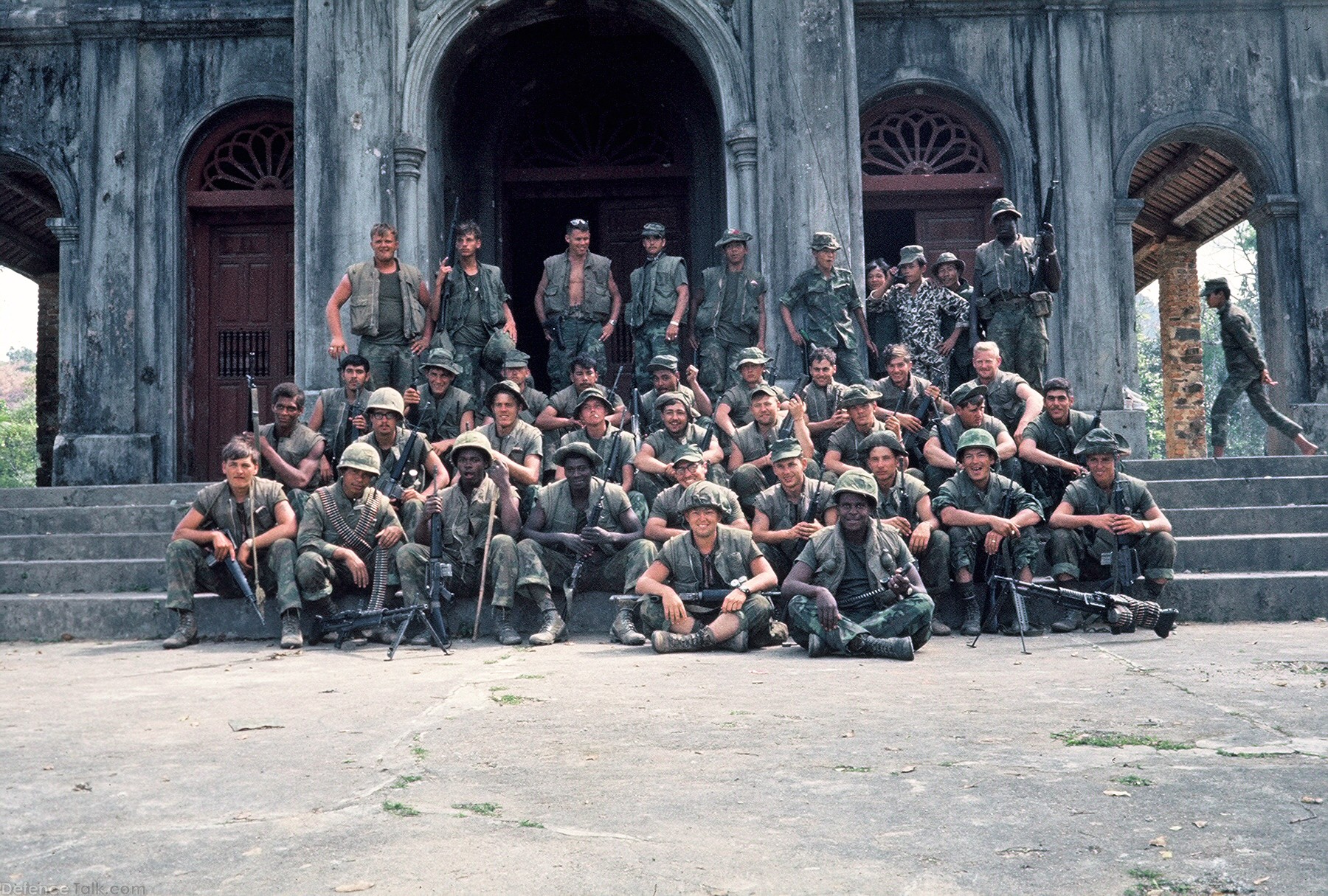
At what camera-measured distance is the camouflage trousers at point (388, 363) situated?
419 inches

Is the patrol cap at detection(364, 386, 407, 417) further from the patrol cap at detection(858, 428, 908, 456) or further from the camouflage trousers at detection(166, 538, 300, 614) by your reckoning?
the patrol cap at detection(858, 428, 908, 456)

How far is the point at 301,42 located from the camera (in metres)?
12.4

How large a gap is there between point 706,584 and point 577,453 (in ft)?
4.34

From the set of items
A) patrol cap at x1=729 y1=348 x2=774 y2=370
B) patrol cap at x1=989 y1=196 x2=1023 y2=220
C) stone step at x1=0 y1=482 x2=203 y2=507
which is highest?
patrol cap at x1=989 y1=196 x2=1023 y2=220

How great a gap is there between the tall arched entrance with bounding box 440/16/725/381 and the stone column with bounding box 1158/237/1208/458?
1079 centimetres

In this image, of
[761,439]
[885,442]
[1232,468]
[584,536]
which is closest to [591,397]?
[761,439]

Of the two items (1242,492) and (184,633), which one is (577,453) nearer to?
(184,633)

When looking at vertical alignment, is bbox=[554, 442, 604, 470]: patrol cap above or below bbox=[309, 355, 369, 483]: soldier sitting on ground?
below

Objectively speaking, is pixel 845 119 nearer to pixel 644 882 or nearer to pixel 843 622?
pixel 843 622

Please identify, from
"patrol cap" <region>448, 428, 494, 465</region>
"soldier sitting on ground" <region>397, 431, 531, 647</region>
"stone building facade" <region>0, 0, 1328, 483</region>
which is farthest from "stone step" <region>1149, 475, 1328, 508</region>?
"patrol cap" <region>448, 428, 494, 465</region>

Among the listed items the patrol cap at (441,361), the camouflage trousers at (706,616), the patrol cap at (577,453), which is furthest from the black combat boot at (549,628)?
the patrol cap at (441,361)

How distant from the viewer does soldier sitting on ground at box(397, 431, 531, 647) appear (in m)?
8.01

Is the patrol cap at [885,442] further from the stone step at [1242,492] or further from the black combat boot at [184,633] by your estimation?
the black combat boot at [184,633]

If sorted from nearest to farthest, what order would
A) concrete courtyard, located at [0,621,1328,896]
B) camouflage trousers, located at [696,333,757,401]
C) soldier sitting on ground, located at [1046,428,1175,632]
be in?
1. concrete courtyard, located at [0,621,1328,896]
2. soldier sitting on ground, located at [1046,428,1175,632]
3. camouflage trousers, located at [696,333,757,401]
